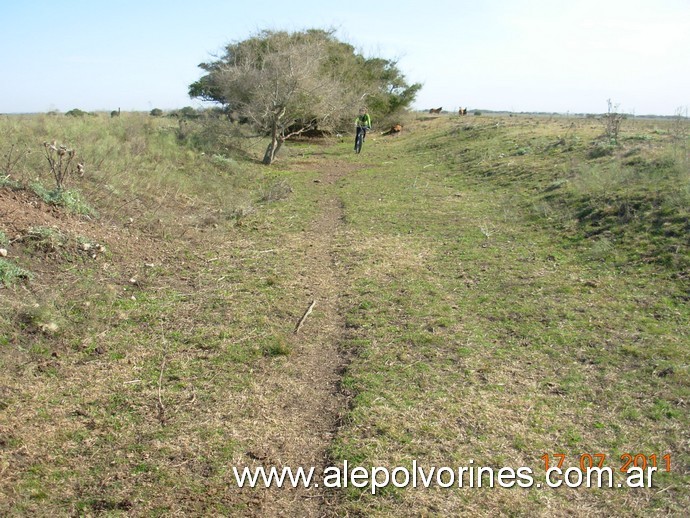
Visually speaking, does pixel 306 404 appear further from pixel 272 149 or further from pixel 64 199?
pixel 272 149

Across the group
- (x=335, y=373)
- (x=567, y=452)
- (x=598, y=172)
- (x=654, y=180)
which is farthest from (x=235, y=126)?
(x=567, y=452)

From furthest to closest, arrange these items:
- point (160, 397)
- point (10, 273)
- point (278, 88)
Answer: point (278, 88)
point (10, 273)
point (160, 397)

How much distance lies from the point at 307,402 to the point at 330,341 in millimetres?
1184

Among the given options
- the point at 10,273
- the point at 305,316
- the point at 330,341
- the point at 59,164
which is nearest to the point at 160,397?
the point at 330,341

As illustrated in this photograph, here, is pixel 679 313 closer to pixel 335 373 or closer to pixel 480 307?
pixel 480 307

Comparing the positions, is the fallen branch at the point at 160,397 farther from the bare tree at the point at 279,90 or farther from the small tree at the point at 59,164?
the bare tree at the point at 279,90

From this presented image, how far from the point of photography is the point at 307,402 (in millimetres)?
4562

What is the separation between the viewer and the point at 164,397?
450cm

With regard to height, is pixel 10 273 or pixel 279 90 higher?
pixel 279 90

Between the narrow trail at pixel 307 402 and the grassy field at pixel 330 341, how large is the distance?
2 cm

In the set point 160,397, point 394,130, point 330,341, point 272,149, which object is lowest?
point 160,397

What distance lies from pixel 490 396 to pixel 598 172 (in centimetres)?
830

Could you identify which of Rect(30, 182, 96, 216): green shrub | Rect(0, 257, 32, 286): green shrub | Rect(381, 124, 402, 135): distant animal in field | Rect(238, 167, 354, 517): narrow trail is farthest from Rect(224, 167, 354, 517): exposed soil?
Rect(381, 124, 402, 135): distant animal in field

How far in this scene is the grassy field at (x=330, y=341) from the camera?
360 centimetres
